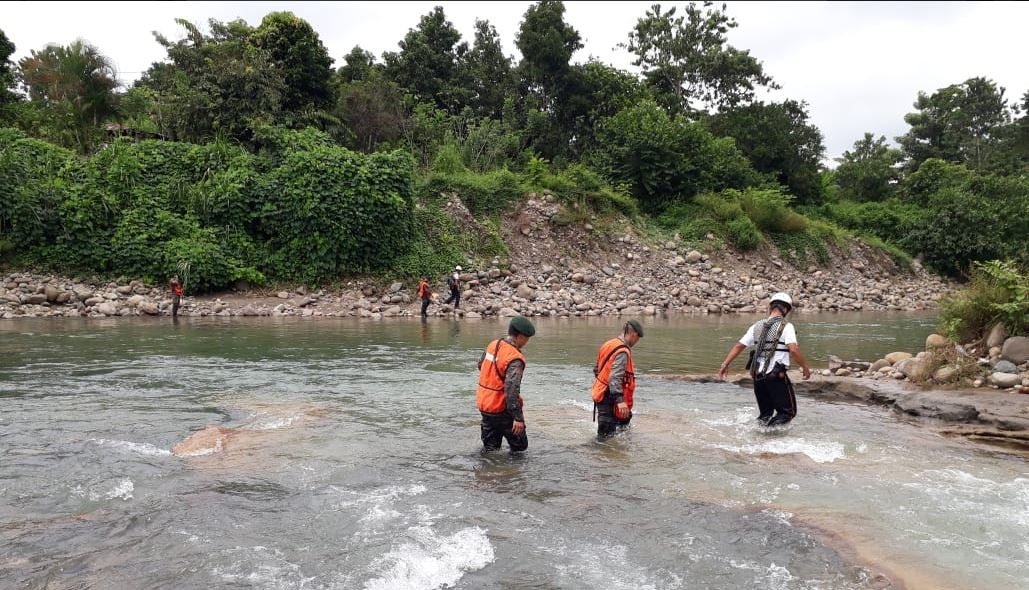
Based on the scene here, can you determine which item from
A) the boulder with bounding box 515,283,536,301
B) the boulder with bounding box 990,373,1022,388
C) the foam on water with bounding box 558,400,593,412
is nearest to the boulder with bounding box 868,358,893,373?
the boulder with bounding box 990,373,1022,388

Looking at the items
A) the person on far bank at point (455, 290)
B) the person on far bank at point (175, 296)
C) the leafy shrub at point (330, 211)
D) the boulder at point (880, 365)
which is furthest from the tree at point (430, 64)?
the boulder at point (880, 365)

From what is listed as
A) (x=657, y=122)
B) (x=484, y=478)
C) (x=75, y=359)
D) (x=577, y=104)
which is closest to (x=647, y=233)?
(x=657, y=122)

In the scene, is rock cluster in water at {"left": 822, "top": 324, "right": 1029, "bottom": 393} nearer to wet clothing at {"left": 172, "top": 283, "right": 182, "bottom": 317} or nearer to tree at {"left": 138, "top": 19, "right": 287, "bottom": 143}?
wet clothing at {"left": 172, "top": 283, "right": 182, "bottom": 317}

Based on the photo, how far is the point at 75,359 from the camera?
12625mm

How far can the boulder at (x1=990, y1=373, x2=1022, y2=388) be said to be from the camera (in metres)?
9.18

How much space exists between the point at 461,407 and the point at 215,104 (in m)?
22.5

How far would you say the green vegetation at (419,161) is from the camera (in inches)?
944

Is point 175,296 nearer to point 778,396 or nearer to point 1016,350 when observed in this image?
point 778,396

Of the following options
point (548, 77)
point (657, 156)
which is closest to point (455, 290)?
point (657, 156)

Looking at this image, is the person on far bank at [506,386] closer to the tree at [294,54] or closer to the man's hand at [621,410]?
the man's hand at [621,410]

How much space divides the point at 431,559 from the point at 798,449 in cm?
450

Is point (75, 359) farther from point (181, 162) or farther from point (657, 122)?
point (657, 122)

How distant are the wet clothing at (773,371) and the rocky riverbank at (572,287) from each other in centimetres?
1573

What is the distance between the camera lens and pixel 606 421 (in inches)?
293
